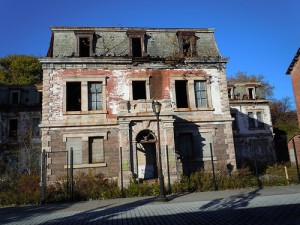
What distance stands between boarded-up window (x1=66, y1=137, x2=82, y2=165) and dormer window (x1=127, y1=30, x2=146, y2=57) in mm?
7412

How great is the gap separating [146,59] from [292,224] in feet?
51.7

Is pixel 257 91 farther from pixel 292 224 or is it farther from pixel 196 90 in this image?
pixel 292 224

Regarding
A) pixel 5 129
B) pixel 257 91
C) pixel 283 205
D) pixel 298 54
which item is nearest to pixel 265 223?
pixel 283 205

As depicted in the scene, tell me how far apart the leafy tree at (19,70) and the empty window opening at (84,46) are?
23.6 meters

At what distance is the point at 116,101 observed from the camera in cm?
1998

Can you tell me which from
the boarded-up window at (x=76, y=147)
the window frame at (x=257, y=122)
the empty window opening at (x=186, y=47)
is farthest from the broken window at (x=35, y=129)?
the window frame at (x=257, y=122)

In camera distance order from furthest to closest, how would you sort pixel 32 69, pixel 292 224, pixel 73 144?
pixel 32 69 → pixel 73 144 → pixel 292 224

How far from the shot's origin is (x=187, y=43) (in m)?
22.1

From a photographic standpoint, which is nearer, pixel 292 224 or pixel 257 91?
pixel 292 224

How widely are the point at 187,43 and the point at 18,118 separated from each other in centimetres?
2086

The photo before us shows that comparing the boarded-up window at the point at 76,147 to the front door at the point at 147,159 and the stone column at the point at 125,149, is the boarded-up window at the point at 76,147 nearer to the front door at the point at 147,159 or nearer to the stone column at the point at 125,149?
the stone column at the point at 125,149

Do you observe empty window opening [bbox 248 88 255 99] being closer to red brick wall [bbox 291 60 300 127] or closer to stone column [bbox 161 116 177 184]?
red brick wall [bbox 291 60 300 127]

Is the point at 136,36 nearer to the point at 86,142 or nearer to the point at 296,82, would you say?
the point at 86,142

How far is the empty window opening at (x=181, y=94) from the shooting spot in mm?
21655
